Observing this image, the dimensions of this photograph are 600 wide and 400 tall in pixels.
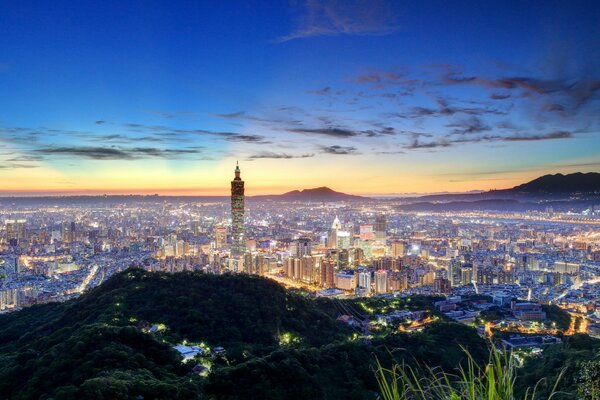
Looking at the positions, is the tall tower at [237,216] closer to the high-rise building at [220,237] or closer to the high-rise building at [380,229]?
the high-rise building at [220,237]

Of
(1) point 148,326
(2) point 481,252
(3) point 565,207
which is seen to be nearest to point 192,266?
(1) point 148,326

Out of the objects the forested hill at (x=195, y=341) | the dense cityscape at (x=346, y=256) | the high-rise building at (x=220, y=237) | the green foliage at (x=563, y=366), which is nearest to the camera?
the forested hill at (x=195, y=341)

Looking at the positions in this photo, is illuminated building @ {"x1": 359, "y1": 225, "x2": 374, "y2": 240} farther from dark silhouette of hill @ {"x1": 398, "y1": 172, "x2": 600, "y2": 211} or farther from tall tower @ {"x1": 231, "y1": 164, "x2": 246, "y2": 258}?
dark silhouette of hill @ {"x1": 398, "y1": 172, "x2": 600, "y2": 211}

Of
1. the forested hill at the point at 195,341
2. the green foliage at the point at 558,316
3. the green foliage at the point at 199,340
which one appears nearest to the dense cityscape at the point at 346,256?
the green foliage at the point at 558,316

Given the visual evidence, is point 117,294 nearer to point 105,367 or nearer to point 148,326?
point 148,326

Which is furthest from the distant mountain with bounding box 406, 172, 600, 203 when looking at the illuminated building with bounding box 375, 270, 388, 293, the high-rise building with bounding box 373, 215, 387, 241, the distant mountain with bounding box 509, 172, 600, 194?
the illuminated building with bounding box 375, 270, 388, 293

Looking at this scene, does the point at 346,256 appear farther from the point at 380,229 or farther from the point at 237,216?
the point at 380,229
